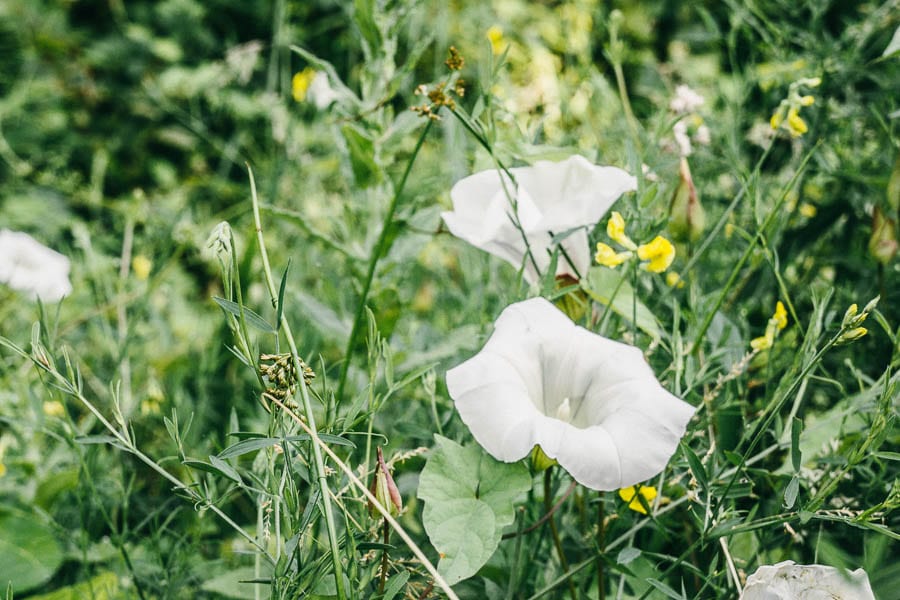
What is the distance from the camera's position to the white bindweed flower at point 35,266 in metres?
1.30

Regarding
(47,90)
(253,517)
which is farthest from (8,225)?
(253,517)

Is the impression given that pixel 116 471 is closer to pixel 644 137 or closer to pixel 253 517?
pixel 253 517

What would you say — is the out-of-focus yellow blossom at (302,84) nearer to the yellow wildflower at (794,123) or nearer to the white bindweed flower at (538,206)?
the white bindweed flower at (538,206)

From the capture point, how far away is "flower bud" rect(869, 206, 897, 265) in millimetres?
785

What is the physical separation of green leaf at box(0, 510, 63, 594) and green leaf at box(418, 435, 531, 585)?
20.6 inches

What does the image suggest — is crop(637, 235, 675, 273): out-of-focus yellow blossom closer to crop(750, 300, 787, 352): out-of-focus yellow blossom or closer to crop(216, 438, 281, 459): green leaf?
crop(750, 300, 787, 352): out-of-focus yellow blossom

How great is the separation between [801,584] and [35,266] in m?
1.27

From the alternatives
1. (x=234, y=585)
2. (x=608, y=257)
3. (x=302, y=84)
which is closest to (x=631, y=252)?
(x=608, y=257)

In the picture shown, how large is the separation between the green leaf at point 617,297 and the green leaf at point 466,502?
17cm

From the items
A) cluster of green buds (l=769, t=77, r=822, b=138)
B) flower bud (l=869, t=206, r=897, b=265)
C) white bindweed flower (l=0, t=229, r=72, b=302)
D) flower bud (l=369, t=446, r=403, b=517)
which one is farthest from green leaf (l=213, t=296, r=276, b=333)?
white bindweed flower (l=0, t=229, r=72, b=302)

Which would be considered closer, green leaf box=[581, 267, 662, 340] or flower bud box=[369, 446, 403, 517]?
flower bud box=[369, 446, 403, 517]

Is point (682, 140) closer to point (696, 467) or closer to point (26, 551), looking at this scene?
point (696, 467)

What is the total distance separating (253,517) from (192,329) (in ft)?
2.70

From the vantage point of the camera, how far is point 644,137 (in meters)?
1.08
